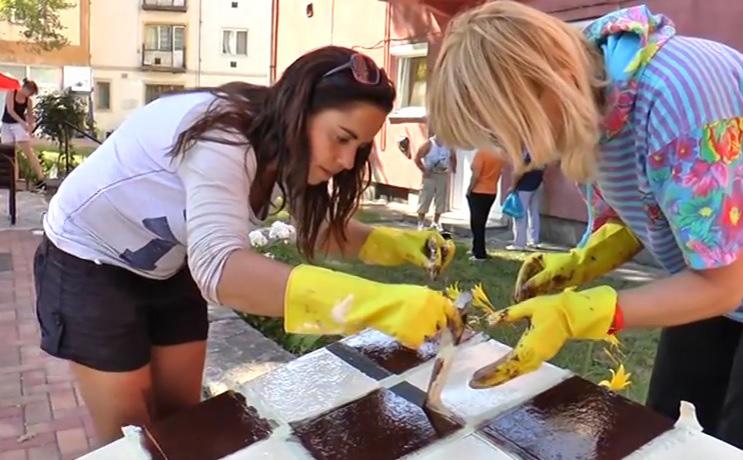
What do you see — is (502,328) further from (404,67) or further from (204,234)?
(404,67)

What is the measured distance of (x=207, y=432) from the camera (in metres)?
1.29

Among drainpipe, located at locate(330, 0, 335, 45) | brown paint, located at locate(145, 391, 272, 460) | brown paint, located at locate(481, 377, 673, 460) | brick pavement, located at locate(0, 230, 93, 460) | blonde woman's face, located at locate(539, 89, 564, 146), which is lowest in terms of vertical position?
brick pavement, located at locate(0, 230, 93, 460)

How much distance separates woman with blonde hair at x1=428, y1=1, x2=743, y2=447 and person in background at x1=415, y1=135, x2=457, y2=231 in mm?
5672

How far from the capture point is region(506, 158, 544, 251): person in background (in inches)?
264

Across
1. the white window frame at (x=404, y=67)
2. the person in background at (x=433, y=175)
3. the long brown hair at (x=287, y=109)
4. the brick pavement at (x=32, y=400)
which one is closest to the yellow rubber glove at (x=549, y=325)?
the long brown hair at (x=287, y=109)

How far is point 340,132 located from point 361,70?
0.38 ft

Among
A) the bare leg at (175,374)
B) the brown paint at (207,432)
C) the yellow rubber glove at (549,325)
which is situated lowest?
the bare leg at (175,374)

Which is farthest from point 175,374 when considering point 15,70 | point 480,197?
point 15,70

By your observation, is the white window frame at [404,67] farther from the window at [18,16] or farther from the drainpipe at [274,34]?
the window at [18,16]

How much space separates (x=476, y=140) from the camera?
126 cm

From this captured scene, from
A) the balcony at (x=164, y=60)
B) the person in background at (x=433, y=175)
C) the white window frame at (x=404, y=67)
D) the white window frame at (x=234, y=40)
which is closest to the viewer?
the person in background at (x=433, y=175)

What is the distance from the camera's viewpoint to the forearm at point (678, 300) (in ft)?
4.22

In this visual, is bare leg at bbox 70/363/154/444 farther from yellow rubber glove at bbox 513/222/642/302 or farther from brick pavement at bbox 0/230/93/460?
brick pavement at bbox 0/230/93/460

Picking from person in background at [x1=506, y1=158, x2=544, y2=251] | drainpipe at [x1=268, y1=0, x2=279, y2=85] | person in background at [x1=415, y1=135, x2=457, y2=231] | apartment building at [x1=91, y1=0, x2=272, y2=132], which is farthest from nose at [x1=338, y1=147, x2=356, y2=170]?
apartment building at [x1=91, y1=0, x2=272, y2=132]
